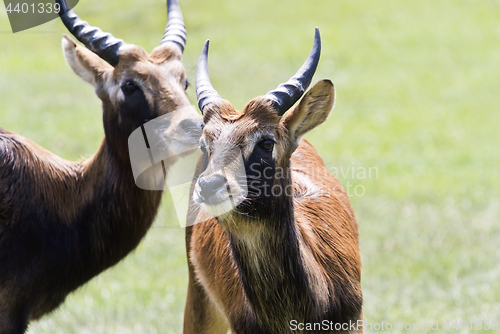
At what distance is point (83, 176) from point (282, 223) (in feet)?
8.63

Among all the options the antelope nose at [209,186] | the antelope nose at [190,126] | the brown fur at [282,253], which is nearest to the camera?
the antelope nose at [209,186]

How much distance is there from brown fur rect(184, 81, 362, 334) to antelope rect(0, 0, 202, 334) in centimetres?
107

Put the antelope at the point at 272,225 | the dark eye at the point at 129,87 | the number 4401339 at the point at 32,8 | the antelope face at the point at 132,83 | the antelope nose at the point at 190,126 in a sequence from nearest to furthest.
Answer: the antelope at the point at 272,225 < the antelope nose at the point at 190,126 < the antelope face at the point at 132,83 < the dark eye at the point at 129,87 < the number 4401339 at the point at 32,8

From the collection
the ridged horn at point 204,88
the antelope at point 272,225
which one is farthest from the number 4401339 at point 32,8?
the antelope at point 272,225

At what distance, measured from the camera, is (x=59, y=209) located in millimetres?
6164

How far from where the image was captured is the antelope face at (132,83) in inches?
234

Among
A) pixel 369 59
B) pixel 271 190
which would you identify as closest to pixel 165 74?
pixel 271 190

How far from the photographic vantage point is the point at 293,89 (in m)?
4.79

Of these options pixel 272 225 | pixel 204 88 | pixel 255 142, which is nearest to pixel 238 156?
pixel 255 142

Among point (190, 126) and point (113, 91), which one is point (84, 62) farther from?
point (190, 126)

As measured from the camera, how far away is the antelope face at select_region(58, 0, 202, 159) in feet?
19.5

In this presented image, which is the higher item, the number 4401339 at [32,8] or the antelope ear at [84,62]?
the number 4401339 at [32,8]

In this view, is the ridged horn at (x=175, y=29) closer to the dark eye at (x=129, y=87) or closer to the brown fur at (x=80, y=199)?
the brown fur at (x=80, y=199)

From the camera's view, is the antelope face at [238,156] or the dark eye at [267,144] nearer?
the antelope face at [238,156]
